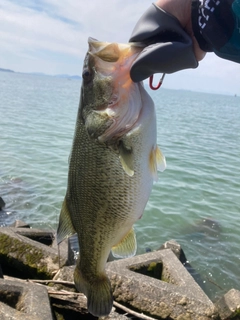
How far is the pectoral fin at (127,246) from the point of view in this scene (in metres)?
2.80

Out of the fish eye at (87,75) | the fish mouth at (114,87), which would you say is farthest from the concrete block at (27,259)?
the fish eye at (87,75)

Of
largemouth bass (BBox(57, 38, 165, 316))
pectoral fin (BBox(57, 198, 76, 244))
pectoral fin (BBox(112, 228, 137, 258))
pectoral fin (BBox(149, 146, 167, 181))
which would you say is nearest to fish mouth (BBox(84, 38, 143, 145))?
largemouth bass (BBox(57, 38, 165, 316))

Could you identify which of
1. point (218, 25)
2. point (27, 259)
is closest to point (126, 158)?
point (218, 25)

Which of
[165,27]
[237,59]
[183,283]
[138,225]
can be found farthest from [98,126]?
[138,225]

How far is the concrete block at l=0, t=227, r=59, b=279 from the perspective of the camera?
465cm

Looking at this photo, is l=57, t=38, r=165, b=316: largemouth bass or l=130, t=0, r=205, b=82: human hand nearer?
l=130, t=0, r=205, b=82: human hand

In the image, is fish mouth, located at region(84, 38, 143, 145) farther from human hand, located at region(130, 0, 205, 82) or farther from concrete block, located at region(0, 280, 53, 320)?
concrete block, located at region(0, 280, 53, 320)

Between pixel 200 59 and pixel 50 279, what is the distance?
10.9 feet

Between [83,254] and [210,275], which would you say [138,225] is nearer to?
[210,275]

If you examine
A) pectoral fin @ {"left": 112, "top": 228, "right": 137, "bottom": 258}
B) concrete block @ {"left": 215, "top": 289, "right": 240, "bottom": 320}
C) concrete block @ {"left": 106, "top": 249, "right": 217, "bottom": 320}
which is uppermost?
pectoral fin @ {"left": 112, "top": 228, "right": 137, "bottom": 258}

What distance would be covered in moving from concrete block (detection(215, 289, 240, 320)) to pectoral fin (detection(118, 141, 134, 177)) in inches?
114

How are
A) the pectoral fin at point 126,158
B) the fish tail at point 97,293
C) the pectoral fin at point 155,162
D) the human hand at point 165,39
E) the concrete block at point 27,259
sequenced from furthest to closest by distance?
the concrete block at point 27,259
the fish tail at point 97,293
the pectoral fin at point 155,162
the pectoral fin at point 126,158
the human hand at point 165,39

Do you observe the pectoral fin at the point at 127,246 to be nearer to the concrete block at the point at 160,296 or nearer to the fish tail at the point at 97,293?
the fish tail at the point at 97,293

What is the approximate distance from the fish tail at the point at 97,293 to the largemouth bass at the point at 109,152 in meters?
0.01
